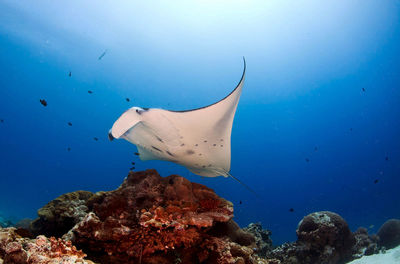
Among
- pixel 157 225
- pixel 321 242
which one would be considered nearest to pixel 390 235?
pixel 321 242

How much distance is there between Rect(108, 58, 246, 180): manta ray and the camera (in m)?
3.06

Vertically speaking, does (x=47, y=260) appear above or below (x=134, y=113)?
below

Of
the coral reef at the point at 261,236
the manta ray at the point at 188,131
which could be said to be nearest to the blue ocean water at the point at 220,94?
the coral reef at the point at 261,236

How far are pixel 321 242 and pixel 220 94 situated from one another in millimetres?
33767

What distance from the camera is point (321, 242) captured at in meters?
6.72

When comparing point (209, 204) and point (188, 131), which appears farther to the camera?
point (188, 131)

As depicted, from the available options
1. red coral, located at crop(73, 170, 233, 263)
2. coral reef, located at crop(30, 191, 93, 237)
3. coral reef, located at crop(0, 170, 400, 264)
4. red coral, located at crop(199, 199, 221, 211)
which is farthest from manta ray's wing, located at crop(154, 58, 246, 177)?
coral reef, located at crop(30, 191, 93, 237)

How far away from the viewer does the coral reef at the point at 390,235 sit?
10910 millimetres

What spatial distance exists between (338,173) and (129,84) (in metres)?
64.5

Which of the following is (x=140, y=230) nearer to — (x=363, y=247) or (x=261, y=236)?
(x=261, y=236)

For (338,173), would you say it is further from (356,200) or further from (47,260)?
(47,260)

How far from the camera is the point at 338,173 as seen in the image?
59.2 metres

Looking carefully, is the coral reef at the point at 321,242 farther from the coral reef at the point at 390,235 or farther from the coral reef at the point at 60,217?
the coral reef at the point at 60,217

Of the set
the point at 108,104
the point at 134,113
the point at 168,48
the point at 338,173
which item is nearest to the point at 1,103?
the point at 108,104
